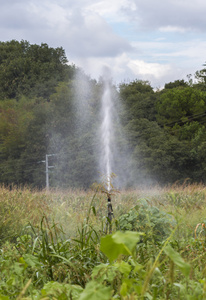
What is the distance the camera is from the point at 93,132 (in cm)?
3138

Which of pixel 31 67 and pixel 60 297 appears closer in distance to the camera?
pixel 60 297

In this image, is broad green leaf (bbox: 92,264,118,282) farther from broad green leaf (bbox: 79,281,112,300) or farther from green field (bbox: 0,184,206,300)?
broad green leaf (bbox: 79,281,112,300)

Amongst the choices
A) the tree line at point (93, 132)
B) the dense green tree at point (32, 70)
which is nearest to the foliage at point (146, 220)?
the tree line at point (93, 132)

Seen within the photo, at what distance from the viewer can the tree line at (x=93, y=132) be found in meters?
29.0

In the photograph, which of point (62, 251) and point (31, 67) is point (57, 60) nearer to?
point (31, 67)

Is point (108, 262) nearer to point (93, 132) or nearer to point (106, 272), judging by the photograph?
point (106, 272)

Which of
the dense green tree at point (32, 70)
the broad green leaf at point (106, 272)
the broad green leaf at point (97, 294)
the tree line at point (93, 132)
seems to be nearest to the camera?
the broad green leaf at point (97, 294)

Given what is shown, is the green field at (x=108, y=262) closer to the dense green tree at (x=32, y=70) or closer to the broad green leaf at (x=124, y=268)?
the broad green leaf at (x=124, y=268)

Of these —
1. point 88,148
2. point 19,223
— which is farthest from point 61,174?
point 19,223

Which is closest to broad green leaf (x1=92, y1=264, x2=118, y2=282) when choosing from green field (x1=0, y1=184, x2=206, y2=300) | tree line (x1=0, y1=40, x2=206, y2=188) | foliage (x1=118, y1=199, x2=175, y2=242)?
green field (x1=0, y1=184, x2=206, y2=300)

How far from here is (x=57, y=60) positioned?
146 ft

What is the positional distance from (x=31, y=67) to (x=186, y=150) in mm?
21065

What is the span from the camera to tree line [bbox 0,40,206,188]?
29047mm

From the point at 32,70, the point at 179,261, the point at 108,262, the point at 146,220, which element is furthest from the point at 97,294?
the point at 32,70
